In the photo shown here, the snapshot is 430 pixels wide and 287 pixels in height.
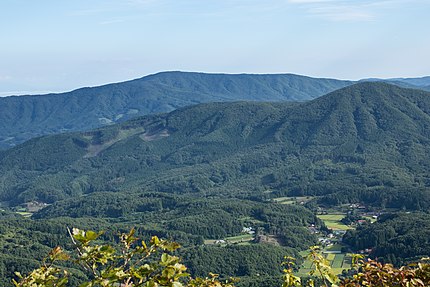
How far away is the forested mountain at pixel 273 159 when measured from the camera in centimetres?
12512

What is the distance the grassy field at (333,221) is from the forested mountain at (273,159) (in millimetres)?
9299

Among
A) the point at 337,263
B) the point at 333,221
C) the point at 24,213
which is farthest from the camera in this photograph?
the point at 24,213

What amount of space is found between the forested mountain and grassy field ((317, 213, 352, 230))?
9.30 metres

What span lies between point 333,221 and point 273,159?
65.0m

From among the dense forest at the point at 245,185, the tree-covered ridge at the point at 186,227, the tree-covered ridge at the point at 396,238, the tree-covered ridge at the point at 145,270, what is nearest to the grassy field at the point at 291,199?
the dense forest at the point at 245,185

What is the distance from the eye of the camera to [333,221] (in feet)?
312

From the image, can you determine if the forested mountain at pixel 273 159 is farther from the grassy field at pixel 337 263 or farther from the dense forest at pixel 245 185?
the grassy field at pixel 337 263

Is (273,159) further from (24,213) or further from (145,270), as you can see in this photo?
(145,270)

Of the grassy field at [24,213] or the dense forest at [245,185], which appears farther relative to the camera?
the grassy field at [24,213]

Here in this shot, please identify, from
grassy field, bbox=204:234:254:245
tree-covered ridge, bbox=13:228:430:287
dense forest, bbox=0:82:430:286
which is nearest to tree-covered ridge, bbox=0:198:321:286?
Answer: dense forest, bbox=0:82:430:286

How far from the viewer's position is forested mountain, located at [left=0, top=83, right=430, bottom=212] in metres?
125

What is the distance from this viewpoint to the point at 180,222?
9188 cm

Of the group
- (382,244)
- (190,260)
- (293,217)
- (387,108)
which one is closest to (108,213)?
(293,217)

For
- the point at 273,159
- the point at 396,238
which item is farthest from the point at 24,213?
the point at 396,238
